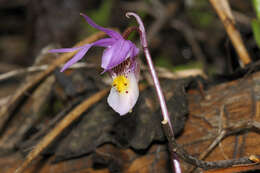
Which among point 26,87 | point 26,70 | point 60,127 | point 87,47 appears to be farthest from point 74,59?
point 26,70

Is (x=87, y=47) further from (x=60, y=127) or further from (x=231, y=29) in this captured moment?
(x=231, y=29)

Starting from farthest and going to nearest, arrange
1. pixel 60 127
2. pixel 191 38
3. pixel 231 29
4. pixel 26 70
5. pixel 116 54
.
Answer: pixel 191 38 < pixel 26 70 < pixel 231 29 < pixel 60 127 < pixel 116 54

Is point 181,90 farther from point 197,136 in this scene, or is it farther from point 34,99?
Result: point 34,99

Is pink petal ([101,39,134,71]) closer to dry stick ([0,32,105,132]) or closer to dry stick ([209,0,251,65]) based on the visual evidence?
dry stick ([0,32,105,132])

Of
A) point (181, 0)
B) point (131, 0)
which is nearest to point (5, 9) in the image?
point (131, 0)

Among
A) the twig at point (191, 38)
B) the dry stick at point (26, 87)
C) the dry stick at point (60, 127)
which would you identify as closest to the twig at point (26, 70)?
the dry stick at point (26, 87)
